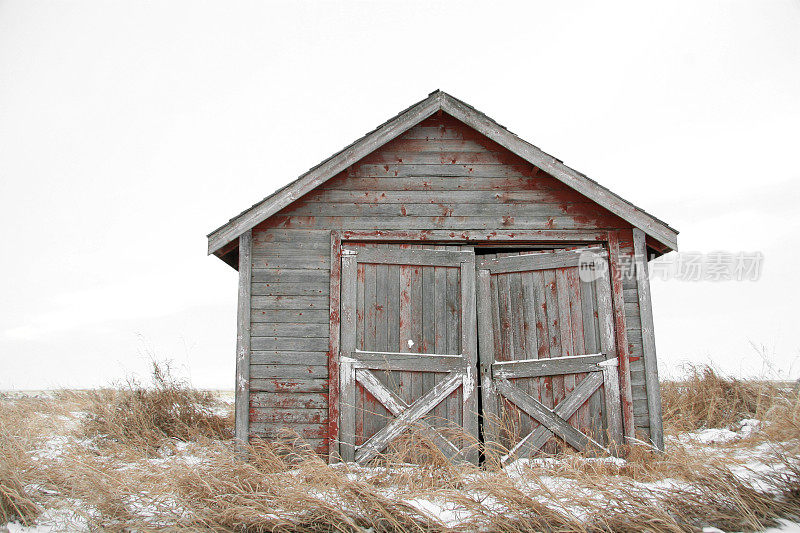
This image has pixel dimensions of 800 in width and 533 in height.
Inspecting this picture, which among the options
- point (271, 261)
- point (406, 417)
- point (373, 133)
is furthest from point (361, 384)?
point (373, 133)

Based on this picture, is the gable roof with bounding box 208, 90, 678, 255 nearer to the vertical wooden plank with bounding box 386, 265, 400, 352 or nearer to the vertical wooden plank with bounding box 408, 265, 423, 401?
the vertical wooden plank with bounding box 386, 265, 400, 352

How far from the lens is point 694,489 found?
3.95 meters

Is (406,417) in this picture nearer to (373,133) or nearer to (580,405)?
(580,405)

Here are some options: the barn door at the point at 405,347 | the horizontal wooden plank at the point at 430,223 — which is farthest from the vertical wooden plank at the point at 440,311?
the horizontal wooden plank at the point at 430,223

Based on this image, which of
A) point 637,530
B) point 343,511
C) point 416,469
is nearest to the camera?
point 637,530

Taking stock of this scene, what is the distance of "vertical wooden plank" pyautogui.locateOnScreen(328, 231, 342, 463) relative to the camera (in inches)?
248

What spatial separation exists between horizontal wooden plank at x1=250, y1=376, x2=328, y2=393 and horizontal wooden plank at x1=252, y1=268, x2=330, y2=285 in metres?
1.19

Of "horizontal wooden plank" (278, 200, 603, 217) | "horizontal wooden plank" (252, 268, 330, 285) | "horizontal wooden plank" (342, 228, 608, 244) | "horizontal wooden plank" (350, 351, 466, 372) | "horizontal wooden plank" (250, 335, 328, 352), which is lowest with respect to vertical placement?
"horizontal wooden plank" (350, 351, 466, 372)

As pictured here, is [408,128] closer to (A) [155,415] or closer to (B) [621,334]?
(B) [621,334]

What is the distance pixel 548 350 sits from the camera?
6641 mm

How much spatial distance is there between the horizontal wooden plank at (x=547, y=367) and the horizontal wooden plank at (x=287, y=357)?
213cm

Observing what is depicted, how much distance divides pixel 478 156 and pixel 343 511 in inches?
185

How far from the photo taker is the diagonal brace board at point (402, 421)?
623cm

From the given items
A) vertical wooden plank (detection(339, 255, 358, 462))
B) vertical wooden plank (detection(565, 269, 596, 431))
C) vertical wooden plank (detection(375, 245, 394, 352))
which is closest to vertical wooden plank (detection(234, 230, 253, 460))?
vertical wooden plank (detection(339, 255, 358, 462))
